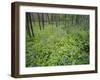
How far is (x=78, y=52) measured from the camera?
6.86ft

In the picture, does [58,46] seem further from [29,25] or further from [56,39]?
[29,25]

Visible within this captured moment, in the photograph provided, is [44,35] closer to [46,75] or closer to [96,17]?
[46,75]

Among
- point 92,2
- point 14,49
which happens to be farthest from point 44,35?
point 92,2

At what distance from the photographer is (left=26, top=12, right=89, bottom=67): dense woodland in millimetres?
1920

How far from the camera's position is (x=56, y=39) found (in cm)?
200

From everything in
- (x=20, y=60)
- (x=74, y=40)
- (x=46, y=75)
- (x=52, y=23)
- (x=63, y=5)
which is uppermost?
(x=63, y=5)

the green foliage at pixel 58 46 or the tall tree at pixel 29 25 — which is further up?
the tall tree at pixel 29 25

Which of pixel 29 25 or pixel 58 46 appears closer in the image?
pixel 29 25

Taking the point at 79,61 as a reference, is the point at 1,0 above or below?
above

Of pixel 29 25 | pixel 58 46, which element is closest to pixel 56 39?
pixel 58 46

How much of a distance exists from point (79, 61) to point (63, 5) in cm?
48

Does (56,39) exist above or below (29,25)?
below

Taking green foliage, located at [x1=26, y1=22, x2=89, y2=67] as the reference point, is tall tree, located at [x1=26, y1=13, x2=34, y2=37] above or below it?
above

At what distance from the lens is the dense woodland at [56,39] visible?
1.92 m
